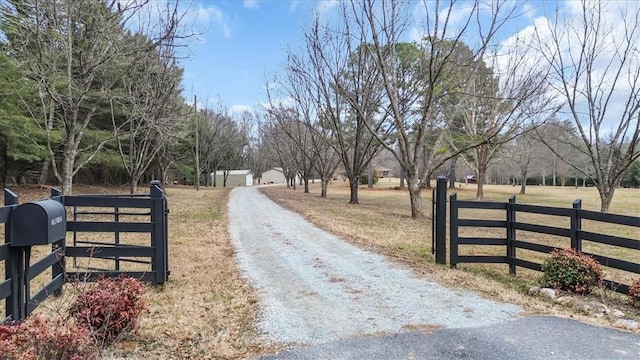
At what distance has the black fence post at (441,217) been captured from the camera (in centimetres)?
677

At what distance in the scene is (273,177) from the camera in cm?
8650

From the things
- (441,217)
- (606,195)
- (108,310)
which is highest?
Result: (441,217)

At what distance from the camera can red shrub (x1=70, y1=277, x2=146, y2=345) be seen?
11.4 ft

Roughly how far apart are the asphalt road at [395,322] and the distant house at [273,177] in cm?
7879

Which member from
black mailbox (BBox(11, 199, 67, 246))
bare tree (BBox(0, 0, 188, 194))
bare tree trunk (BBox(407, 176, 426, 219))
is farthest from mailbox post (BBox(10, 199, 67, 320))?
bare tree trunk (BBox(407, 176, 426, 219))

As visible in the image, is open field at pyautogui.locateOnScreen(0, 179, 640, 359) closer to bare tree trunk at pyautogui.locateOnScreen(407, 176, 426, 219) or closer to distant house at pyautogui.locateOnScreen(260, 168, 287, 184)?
bare tree trunk at pyautogui.locateOnScreen(407, 176, 426, 219)

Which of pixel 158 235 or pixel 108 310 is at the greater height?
pixel 158 235

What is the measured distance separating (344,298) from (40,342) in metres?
3.14

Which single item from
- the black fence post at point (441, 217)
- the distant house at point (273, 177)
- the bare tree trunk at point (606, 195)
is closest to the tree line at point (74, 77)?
the black fence post at point (441, 217)

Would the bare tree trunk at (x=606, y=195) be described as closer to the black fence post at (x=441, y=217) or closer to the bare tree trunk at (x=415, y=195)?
the bare tree trunk at (x=415, y=195)

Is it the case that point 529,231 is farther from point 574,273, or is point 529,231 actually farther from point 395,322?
point 395,322

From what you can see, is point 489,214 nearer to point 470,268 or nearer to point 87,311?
point 470,268

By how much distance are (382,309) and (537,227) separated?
3.01 m

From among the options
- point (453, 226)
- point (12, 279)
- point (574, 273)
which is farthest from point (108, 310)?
point (574, 273)
